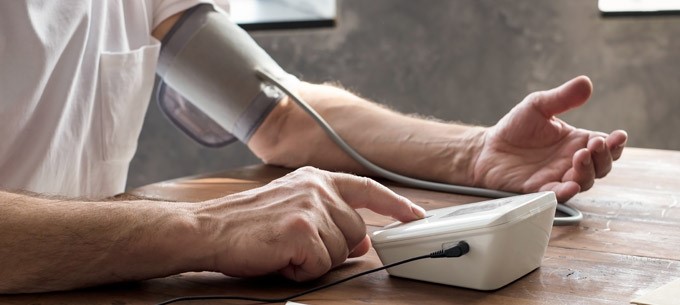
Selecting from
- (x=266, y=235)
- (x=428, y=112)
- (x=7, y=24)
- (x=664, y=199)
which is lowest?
(x=428, y=112)

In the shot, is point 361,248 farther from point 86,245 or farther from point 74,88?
point 74,88

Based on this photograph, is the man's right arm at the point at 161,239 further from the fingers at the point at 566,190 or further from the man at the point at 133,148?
the fingers at the point at 566,190

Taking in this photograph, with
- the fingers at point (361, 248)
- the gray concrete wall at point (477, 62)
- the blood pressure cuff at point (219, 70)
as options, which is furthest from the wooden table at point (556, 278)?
the gray concrete wall at point (477, 62)

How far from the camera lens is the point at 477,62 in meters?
3.62

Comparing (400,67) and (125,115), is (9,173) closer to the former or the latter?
(125,115)

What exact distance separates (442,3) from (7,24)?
267cm

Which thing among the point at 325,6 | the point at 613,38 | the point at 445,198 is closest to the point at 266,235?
the point at 445,198

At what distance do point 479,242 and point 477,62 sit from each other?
2923 mm

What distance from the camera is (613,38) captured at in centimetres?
341

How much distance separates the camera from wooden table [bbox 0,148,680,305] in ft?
2.48

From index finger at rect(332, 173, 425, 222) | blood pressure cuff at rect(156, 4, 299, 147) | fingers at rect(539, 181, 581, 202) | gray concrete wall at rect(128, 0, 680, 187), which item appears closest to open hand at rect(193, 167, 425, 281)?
index finger at rect(332, 173, 425, 222)

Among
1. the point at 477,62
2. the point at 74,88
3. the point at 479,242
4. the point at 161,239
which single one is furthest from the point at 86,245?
the point at 477,62

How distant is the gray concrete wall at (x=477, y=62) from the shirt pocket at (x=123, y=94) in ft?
7.76

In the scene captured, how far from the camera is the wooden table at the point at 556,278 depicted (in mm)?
757
